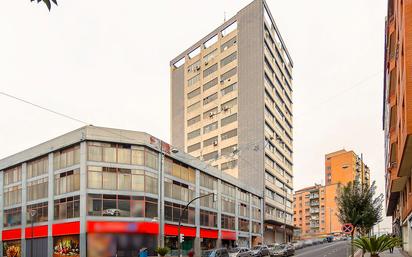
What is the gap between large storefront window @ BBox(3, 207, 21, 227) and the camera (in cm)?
4781

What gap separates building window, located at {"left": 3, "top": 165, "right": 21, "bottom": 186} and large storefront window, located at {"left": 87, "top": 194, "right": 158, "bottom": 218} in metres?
13.4

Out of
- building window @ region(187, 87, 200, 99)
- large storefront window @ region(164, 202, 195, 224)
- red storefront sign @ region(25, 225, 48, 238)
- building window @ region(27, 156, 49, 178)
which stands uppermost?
building window @ region(187, 87, 200, 99)

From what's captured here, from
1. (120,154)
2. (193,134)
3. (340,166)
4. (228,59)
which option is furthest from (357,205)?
(340,166)

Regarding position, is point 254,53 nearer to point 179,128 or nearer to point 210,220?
point 179,128

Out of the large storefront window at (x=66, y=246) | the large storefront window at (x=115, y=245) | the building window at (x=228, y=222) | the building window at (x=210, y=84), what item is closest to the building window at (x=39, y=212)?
the large storefront window at (x=66, y=246)

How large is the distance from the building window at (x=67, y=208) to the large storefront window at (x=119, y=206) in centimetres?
129

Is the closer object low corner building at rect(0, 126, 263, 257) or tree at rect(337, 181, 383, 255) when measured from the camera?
tree at rect(337, 181, 383, 255)

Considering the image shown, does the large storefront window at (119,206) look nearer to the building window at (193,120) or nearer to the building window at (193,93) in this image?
the building window at (193,120)

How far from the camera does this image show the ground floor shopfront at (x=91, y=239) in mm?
38844

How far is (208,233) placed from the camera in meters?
53.2

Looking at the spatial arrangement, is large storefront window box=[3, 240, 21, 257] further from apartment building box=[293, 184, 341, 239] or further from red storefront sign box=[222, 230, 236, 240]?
apartment building box=[293, 184, 341, 239]

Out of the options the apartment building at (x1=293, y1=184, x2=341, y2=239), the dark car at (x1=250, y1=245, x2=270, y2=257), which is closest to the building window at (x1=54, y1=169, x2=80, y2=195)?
the dark car at (x1=250, y1=245, x2=270, y2=257)

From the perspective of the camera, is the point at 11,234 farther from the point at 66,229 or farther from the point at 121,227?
the point at 121,227

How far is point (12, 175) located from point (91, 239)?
53.5 ft
